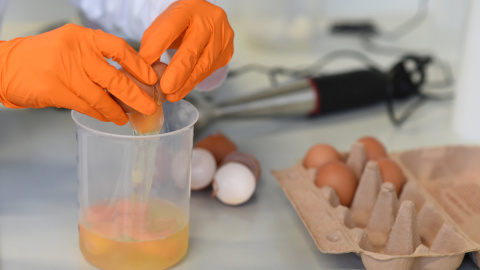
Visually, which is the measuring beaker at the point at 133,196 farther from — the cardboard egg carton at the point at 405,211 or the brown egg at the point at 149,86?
the cardboard egg carton at the point at 405,211

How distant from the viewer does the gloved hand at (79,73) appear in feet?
2.45

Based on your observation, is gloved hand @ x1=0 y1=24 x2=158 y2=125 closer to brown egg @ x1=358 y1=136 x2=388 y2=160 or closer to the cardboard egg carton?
the cardboard egg carton

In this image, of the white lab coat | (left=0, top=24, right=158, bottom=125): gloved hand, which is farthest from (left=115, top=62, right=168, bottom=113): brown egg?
the white lab coat

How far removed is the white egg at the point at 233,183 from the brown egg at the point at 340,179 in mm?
119

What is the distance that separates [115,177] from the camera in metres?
0.78

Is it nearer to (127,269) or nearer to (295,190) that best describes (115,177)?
(127,269)

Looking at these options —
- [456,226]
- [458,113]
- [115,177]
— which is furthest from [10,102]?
[458,113]

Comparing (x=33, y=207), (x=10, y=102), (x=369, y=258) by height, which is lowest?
(x=33, y=207)

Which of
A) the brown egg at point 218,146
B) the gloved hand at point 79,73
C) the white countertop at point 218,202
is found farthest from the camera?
the brown egg at point 218,146

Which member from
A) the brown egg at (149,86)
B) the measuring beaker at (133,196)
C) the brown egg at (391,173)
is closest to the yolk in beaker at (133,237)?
the measuring beaker at (133,196)

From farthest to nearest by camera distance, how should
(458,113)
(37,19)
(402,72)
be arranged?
(37,19) < (402,72) < (458,113)

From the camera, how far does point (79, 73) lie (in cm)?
76

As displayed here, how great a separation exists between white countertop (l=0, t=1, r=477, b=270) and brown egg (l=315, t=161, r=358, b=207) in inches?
3.2

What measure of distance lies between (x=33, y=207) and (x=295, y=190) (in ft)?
1.45
